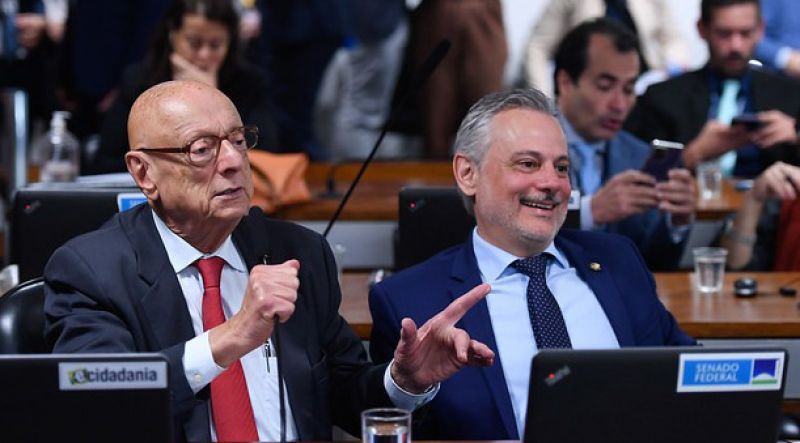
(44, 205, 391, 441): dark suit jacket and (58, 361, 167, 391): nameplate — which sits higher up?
(58, 361, 167, 391): nameplate

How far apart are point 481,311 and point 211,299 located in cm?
56

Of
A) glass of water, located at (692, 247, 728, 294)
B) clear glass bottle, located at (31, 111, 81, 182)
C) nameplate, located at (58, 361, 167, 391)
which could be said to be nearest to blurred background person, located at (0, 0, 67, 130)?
clear glass bottle, located at (31, 111, 81, 182)

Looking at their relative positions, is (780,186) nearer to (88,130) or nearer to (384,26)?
(384,26)

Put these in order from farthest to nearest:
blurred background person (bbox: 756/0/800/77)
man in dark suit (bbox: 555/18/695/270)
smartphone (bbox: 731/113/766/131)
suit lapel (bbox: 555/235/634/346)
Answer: blurred background person (bbox: 756/0/800/77) → smartphone (bbox: 731/113/766/131) → man in dark suit (bbox: 555/18/695/270) → suit lapel (bbox: 555/235/634/346)

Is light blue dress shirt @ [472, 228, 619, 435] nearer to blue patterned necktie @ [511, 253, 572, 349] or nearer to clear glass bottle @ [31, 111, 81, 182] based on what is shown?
blue patterned necktie @ [511, 253, 572, 349]

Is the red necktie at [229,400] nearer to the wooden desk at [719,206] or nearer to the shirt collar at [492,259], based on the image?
the shirt collar at [492,259]

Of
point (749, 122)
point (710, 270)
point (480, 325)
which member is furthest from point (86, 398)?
point (749, 122)

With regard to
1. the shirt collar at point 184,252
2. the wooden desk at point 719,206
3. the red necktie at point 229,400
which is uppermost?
the shirt collar at point 184,252

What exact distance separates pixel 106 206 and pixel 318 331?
0.80m

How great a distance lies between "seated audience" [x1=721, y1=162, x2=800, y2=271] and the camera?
14.4 feet

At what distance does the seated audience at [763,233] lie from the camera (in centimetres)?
439

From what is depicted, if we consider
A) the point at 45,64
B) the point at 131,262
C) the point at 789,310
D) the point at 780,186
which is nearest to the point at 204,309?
the point at 131,262

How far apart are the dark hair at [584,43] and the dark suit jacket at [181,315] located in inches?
78.4

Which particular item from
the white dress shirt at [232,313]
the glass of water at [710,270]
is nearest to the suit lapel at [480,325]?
the white dress shirt at [232,313]
